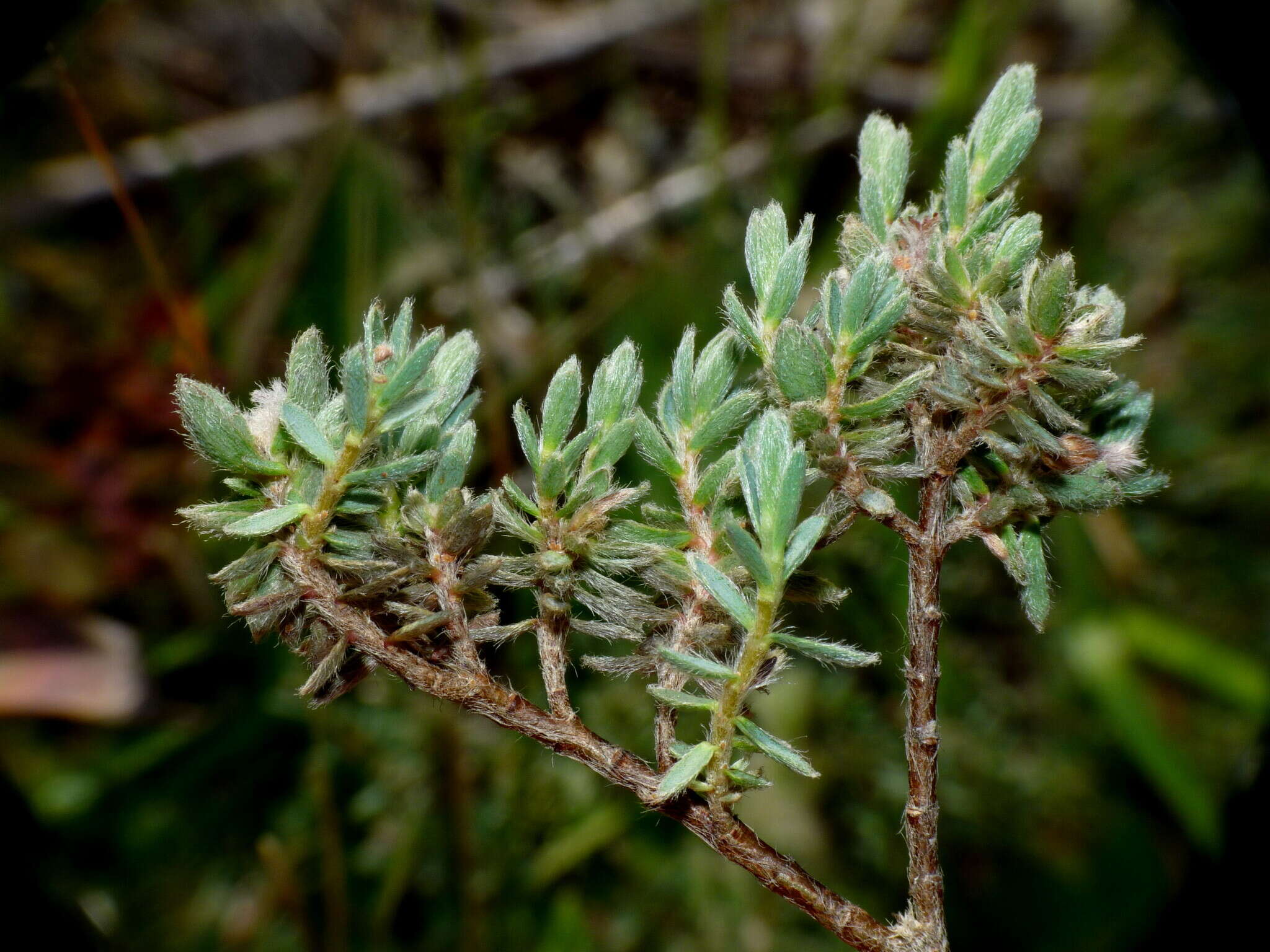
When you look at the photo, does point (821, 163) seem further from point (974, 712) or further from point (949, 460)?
point (949, 460)

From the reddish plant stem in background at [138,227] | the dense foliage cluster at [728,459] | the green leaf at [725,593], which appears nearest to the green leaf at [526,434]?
the dense foliage cluster at [728,459]

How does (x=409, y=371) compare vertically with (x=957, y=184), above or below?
below

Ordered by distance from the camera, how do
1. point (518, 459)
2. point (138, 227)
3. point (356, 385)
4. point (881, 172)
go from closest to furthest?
point (356, 385), point (881, 172), point (138, 227), point (518, 459)

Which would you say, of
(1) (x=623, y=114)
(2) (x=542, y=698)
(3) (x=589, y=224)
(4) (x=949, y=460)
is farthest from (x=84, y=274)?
(4) (x=949, y=460)

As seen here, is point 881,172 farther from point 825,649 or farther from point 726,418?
point 825,649

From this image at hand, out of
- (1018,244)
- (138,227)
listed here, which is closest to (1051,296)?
(1018,244)

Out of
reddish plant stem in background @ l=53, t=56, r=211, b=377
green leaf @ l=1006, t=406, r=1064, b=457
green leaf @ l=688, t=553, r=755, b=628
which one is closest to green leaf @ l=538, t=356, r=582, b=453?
green leaf @ l=688, t=553, r=755, b=628

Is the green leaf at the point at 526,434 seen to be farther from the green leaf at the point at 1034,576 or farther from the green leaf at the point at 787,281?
the green leaf at the point at 1034,576
